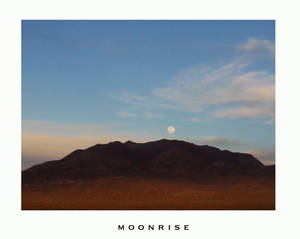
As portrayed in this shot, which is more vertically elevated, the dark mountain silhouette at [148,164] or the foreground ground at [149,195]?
the dark mountain silhouette at [148,164]

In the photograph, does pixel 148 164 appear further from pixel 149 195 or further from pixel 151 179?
pixel 149 195

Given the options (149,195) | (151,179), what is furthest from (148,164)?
(149,195)

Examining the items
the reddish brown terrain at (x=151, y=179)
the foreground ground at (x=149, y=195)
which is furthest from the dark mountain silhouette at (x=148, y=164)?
the foreground ground at (x=149, y=195)

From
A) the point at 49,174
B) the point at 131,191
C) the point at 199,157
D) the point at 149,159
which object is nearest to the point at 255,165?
the point at 199,157

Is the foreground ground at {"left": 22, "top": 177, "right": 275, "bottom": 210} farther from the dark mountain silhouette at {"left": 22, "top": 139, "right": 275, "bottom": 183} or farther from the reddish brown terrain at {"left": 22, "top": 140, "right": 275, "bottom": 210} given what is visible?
the dark mountain silhouette at {"left": 22, "top": 139, "right": 275, "bottom": 183}

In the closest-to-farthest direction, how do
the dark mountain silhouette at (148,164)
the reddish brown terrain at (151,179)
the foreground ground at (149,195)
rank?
the foreground ground at (149,195), the reddish brown terrain at (151,179), the dark mountain silhouette at (148,164)

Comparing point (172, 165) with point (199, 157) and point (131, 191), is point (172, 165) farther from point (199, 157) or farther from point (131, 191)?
point (131, 191)

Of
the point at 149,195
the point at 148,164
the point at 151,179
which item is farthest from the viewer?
the point at 148,164

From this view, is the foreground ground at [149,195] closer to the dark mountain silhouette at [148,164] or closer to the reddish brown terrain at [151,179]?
the reddish brown terrain at [151,179]

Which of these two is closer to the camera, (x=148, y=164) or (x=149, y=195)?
(x=149, y=195)
